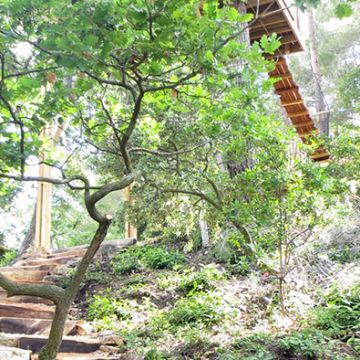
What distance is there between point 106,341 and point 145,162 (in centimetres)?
190

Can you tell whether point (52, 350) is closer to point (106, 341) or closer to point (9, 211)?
point (106, 341)

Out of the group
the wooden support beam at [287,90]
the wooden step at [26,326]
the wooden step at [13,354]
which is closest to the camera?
the wooden step at [13,354]

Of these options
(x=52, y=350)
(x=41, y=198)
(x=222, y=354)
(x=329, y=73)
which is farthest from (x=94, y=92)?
(x=329, y=73)

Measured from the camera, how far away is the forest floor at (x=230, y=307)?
3227 mm

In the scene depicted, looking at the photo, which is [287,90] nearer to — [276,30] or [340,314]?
[276,30]

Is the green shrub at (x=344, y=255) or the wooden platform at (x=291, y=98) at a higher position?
the wooden platform at (x=291, y=98)

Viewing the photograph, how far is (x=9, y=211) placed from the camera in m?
11.2

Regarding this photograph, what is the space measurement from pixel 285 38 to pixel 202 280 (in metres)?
4.07

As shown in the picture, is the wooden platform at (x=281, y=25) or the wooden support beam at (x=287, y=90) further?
the wooden support beam at (x=287, y=90)

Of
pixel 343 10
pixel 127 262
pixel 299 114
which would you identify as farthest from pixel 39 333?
pixel 299 114

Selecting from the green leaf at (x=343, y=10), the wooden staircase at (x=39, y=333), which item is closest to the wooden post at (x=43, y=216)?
the wooden staircase at (x=39, y=333)

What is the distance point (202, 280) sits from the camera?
4605mm

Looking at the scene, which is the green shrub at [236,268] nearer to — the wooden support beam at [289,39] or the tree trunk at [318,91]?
the wooden support beam at [289,39]

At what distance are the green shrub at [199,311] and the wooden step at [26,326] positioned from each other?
1003 mm
